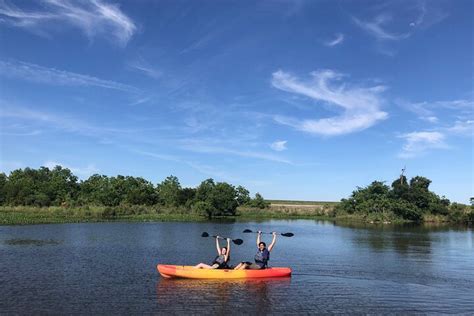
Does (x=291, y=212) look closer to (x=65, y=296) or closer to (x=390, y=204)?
(x=390, y=204)

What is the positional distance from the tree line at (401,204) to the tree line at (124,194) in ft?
83.3

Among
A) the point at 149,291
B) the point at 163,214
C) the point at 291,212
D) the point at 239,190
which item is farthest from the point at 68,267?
the point at 239,190

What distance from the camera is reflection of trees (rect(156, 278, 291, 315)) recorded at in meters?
17.4

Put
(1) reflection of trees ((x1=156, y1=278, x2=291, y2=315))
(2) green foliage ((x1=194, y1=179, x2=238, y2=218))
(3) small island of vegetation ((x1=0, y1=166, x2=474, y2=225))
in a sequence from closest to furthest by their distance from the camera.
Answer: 1. (1) reflection of trees ((x1=156, y1=278, x2=291, y2=315))
2. (3) small island of vegetation ((x1=0, y1=166, x2=474, y2=225))
3. (2) green foliage ((x1=194, y1=179, x2=238, y2=218))

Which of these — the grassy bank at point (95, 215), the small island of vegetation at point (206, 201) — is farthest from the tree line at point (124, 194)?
the grassy bank at point (95, 215)

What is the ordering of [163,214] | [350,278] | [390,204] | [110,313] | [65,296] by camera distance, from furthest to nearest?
[390,204] → [163,214] → [350,278] → [65,296] → [110,313]

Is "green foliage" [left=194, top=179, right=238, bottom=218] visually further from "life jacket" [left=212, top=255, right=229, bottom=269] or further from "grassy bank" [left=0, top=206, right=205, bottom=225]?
"life jacket" [left=212, top=255, right=229, bottom=269]

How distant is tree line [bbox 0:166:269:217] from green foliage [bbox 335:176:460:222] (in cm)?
2526

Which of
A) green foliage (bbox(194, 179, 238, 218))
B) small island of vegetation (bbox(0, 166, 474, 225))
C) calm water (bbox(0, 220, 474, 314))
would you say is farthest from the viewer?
green foliage (bbox(194, 179, 238, 218))


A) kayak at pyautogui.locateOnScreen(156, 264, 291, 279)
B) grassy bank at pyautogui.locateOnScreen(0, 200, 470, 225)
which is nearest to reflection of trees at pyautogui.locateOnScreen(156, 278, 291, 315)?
kayak at pyautogui.locateOnScreen(156, 264, 291, 279)

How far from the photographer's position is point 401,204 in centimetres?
8775

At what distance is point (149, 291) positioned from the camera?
2014cm

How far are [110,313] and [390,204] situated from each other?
258 feet

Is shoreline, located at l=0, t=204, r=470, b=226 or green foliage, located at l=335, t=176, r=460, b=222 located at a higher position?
green foliage, located at l=335, t=176, r=460, b=222
